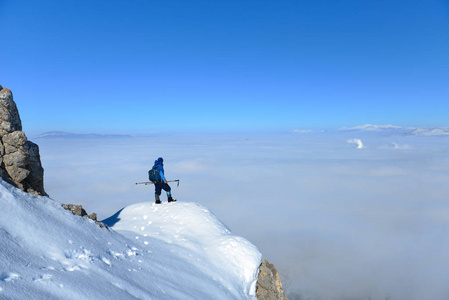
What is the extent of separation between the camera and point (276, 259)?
104625 mm

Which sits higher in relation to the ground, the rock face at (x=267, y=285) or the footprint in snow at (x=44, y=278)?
the footprint in snow at (x=44, y=278)

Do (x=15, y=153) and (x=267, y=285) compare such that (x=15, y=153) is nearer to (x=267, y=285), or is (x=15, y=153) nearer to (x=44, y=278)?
(x=44, y=278)

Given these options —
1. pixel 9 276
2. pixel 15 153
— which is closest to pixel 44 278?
pixel 9 276

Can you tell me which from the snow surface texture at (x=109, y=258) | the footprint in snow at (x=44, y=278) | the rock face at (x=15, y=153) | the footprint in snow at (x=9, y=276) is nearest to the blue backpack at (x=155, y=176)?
the snow surface texture at (x=109, y=258)

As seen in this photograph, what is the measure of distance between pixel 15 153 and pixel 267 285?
10945 mm

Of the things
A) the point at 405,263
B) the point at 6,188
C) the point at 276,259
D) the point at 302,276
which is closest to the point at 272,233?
the point at 276,259

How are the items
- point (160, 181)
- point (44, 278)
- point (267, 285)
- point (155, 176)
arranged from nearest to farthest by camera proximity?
point (44, 278), point (267, 285), point (155, 176), point (160, 181)

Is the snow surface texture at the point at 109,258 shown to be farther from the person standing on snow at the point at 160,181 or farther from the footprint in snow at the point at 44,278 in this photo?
the person standing on snow at the point at 160,181

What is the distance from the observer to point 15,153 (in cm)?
838

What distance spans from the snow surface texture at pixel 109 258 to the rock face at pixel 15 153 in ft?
5.40

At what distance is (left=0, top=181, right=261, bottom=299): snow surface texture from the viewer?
14.3 feet

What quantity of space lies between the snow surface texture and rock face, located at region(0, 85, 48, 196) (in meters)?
1.65

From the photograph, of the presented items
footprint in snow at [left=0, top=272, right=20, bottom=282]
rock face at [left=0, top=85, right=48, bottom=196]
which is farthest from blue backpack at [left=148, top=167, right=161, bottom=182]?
footprint in snow at [left=0, top=272, right=20, bottom=282]

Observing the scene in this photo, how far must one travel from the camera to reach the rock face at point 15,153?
26.6 feet
